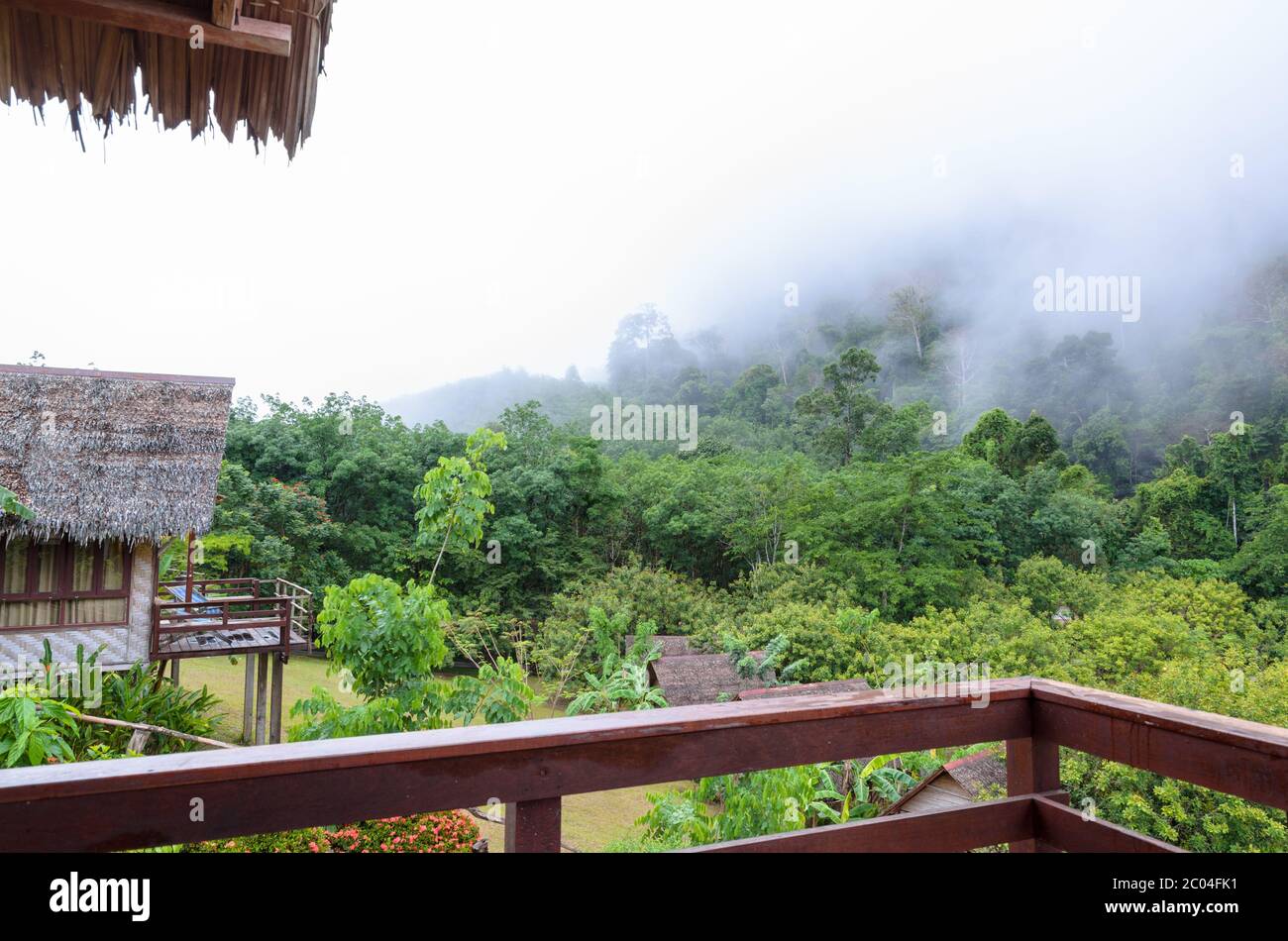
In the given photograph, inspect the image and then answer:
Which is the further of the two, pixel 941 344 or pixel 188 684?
pixel 941 344

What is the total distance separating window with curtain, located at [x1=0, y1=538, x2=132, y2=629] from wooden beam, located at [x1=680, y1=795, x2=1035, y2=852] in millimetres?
9203

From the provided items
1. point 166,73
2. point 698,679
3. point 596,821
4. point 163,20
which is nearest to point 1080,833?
point 163,20

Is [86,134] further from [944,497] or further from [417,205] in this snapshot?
[417,205]

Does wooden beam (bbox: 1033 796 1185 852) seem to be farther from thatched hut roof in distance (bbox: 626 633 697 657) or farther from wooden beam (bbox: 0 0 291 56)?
thatched hut roof in distance (bbox: 626 633 697 657)

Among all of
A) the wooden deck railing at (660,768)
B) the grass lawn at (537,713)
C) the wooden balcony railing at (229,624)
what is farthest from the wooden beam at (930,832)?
the wooden balcony railing at (229,624)

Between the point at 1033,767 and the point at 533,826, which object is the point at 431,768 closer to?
the point at 533,826

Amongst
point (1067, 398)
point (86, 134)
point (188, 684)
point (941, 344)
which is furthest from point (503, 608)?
point (941, 344)

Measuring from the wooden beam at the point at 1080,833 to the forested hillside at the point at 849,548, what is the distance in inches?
218

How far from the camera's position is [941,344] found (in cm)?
4794

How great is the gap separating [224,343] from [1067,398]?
1727 inches

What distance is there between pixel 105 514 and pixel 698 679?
7604 millimetres

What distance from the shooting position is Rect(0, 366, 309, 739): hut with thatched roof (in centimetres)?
807

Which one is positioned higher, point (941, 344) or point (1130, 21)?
point (1130, 21)

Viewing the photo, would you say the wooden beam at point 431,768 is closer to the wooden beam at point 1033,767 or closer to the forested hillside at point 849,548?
the wooden beam at point 1033,767
